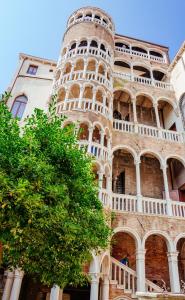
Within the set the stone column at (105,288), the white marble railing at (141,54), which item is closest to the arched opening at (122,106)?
the white marble railing at (141,54)

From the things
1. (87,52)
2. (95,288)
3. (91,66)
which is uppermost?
(87,52)

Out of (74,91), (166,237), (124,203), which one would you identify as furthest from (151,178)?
(74,91)

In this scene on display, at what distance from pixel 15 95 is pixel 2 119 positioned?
38.4 ft

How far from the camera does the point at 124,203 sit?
1316cm

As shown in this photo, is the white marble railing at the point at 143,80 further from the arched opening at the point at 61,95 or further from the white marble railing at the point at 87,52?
the arched opening at the point at 61,95

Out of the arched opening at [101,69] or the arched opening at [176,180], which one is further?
the arched opening at [101,69]

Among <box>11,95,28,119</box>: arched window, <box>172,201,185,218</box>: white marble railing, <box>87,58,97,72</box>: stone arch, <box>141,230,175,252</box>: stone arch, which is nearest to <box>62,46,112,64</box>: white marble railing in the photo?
<box>87,58,97,72</box>: stone arch

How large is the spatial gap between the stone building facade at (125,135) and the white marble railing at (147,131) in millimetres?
67

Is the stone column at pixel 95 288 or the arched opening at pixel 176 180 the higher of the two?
the arched opening at pixel 176 180

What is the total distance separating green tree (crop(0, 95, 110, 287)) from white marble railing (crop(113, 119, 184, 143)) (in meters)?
8.57

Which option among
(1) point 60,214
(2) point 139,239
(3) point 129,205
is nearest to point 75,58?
(3) point 129,205

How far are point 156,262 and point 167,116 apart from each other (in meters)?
10.9

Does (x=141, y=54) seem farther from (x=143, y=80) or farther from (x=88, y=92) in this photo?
(x=88, y=92)

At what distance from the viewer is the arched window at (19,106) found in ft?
57.3
